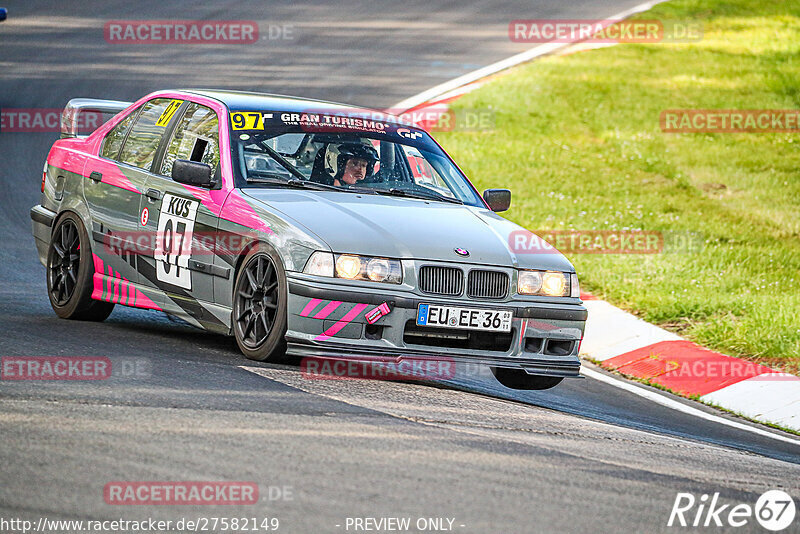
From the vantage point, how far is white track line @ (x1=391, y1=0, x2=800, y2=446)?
8.56 metres

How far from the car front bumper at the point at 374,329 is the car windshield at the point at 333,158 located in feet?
3.90

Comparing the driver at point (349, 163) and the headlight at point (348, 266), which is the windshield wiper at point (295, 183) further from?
the headlight at point (348, 266)

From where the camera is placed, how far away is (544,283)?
782 cm

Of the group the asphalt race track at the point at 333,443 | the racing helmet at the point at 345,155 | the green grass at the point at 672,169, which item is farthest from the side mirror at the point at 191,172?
the green grass at the point at 672,169

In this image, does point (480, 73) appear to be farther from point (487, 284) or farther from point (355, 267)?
point (355, 267)

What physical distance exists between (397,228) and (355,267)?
0.44m

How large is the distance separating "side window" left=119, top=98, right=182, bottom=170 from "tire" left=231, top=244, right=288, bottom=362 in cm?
170

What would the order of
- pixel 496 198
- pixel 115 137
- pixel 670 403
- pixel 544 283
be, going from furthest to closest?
pixel 115 137, pixel 496 198, pixel 670 403, pixel 544 283

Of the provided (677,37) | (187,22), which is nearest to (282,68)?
(187,22)

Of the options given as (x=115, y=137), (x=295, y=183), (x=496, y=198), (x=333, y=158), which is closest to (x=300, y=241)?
(x=295, y=183)

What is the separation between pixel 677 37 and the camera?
24625mm

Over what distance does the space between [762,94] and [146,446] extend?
1743 cm

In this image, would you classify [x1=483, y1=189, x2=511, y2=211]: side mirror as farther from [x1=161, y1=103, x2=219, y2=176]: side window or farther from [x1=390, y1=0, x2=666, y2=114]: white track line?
[x1=390, y1=0, x2=666, y2=114]: white track line

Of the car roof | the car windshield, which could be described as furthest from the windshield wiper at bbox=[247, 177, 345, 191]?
the car roof
